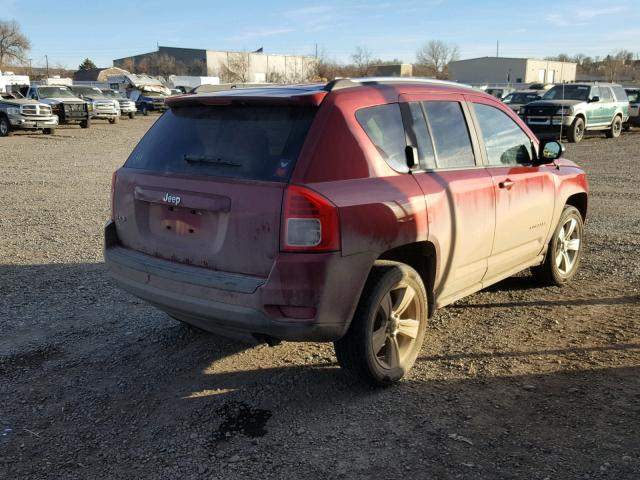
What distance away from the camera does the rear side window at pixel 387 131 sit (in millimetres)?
3795

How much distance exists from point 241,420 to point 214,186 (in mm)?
1329

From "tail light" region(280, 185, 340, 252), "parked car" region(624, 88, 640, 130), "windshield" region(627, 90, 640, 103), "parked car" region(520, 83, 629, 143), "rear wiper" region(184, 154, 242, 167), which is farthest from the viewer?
"windshield" region(627, 90, 640, 103)

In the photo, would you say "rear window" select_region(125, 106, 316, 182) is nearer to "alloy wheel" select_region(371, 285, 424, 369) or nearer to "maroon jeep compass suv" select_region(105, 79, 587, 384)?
"maroon jeep compass suv" select_region(105, 79, 587, 384)

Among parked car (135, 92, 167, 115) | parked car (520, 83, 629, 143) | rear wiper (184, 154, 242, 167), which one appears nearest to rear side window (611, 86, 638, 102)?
parked car (520, 83, 629, 143)

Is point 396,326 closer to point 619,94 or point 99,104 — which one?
point 619,94

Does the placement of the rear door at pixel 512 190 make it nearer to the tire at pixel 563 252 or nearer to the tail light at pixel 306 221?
the tire at pixel 563 252

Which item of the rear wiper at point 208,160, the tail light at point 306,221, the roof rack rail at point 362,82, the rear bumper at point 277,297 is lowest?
the rear bumper at point 277,297

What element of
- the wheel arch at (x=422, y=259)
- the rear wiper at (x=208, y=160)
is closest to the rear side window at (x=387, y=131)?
the wheel arch at (x=422, y=259)

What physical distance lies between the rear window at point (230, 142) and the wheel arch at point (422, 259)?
0.92 metres

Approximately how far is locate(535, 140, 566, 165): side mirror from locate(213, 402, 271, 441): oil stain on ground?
10.2ft

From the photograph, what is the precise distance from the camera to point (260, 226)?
3400 mm

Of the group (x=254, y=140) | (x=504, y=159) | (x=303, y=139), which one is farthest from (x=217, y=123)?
(x=504, y=159)

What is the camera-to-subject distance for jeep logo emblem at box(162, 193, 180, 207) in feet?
12.2

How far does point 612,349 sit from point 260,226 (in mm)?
2805
